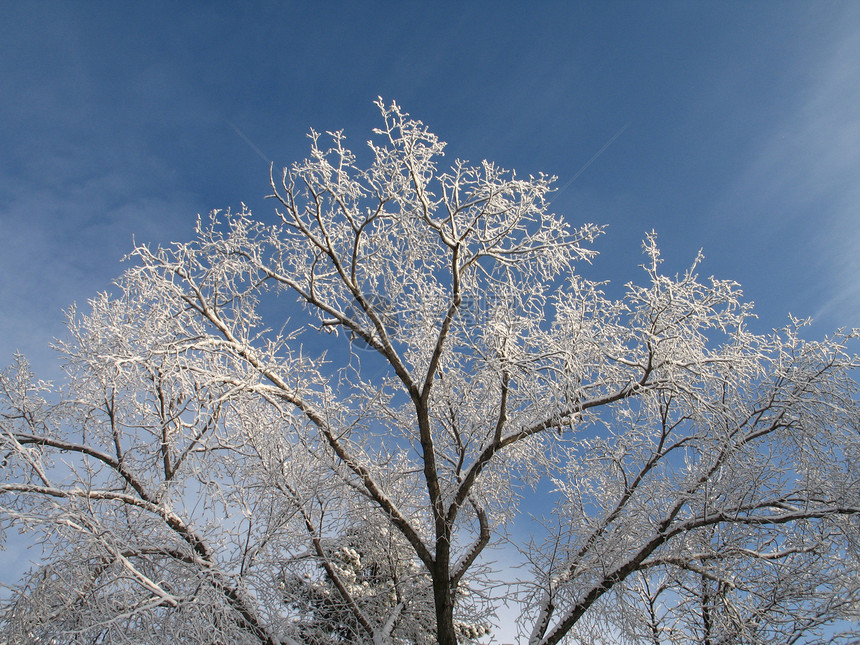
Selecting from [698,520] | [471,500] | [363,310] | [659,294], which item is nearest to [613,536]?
[698,520]

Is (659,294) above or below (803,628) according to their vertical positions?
above

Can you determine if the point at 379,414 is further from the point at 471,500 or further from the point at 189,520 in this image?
the point at 189,520

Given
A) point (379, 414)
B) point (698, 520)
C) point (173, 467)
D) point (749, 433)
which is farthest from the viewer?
point (379, 414)

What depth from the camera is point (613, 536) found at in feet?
23.8

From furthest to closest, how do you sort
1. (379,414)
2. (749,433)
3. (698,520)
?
(379,414), (749,433), (698,520)

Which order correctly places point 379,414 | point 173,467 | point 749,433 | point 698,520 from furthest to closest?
point 379,414
point 173,467
point 749,433
point 698,520

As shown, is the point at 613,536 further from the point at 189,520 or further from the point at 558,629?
the point at 189,520

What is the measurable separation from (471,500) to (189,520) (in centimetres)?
378

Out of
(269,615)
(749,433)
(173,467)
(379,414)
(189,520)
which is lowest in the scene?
(269,615)

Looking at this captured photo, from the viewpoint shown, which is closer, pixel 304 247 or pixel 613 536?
pixel 613 536

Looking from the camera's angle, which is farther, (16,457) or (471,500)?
(471,500)

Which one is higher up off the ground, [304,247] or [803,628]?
[304,247]

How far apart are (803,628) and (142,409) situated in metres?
9.57

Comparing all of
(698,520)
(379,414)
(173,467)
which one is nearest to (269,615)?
(173,467)
